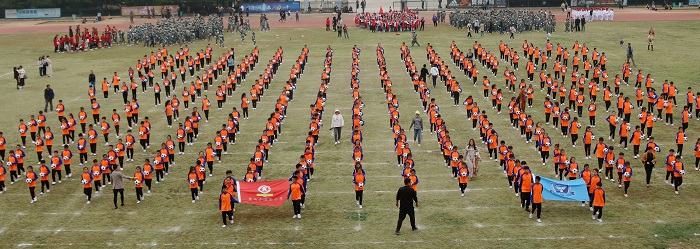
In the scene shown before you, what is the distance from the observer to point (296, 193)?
18328 mm

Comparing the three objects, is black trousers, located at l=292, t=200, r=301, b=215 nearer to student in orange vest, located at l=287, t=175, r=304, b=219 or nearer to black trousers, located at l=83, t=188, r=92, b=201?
student in orange vest, located at l=287, t=175, r=304, b=219

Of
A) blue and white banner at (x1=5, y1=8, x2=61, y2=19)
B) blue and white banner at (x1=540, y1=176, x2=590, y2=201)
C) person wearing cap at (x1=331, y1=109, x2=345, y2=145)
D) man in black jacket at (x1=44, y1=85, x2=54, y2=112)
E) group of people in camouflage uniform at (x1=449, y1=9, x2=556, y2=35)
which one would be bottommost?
blue and white banner at (x1=540, y1=176, x2=590, y2=201)

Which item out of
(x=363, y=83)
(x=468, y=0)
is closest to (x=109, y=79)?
(x=363, y=83)

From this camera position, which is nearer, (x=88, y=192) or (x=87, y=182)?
(x=87, y=182)

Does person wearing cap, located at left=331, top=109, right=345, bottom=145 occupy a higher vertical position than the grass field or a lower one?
higher

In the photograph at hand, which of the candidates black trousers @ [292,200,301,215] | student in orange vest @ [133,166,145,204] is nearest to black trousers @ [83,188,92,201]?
student in orange vest @ [133,166,145,204]

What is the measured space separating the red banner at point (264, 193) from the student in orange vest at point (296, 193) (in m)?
0.20

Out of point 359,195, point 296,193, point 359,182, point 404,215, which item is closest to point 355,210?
point 359,195

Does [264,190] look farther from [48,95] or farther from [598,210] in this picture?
[48,95]

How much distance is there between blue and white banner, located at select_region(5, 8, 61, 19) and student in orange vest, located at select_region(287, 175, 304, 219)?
72437 mm

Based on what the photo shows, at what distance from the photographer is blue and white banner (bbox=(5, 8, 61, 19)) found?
271ft

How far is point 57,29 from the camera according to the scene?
70.0 meters

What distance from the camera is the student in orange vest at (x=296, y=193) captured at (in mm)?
18328

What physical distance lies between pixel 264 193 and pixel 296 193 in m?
0.83
